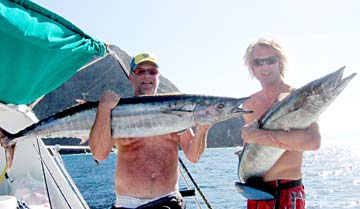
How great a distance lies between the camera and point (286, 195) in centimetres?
377

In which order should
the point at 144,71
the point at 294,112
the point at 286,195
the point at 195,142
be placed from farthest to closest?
the point at 144,71 → the point at 195,142 → the point at 286,195 → the point at 294,112

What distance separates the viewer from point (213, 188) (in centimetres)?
3669

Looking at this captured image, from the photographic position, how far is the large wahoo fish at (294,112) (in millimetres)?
3340

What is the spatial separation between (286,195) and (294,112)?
804 mm

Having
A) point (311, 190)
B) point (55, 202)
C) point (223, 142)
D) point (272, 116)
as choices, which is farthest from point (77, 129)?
point (223, 142)

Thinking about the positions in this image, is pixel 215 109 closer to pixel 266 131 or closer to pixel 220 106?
pixel 220 106

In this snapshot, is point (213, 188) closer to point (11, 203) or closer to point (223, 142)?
point (11, 203)

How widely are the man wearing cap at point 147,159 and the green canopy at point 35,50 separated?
0.57 meters

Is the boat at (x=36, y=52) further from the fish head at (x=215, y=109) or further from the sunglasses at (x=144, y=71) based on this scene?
the fish head at (x=215, y=109)

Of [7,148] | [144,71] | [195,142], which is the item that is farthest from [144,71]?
[7,148]

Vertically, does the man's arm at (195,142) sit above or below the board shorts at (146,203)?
above

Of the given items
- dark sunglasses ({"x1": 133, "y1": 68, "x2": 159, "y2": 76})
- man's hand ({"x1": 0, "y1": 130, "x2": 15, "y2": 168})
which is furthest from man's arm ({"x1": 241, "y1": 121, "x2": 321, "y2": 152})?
man's hand ({"x1": 0, "y1": 130, "x2": 15, "y2": 168})

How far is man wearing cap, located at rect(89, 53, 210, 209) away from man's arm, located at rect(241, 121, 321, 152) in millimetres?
548

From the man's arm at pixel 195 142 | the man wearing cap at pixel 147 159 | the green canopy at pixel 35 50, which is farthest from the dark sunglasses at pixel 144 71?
the man's arm at pixel 195 142
